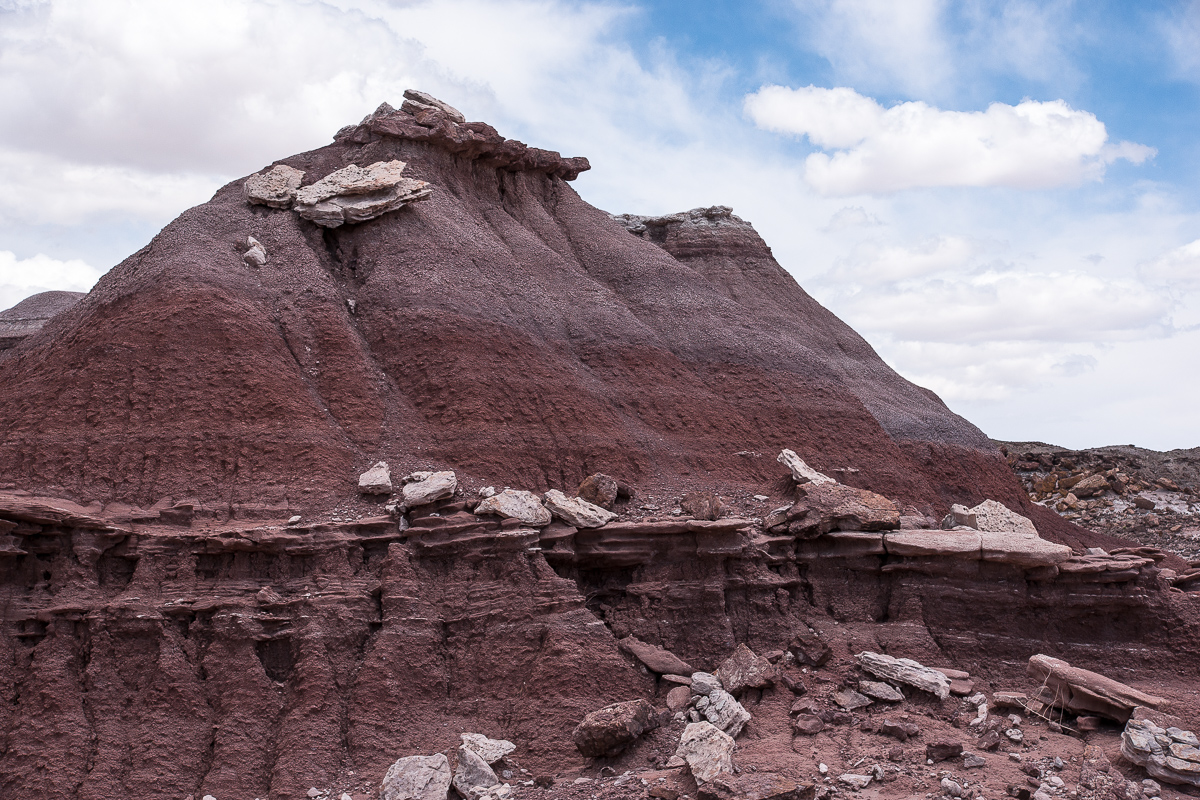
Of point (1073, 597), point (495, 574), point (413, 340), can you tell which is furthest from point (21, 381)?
point (1073, 597)

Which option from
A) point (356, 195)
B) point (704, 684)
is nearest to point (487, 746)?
point (704, 684)

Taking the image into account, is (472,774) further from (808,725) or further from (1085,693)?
(1085,693)

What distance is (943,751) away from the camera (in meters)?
14.2

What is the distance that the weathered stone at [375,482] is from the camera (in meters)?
18.0

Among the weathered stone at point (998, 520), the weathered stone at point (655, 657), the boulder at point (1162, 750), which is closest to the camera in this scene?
the boulder at point (1162, 750)

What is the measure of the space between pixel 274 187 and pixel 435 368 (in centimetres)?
833

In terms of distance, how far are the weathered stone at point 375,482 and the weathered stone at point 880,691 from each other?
966 centimetres

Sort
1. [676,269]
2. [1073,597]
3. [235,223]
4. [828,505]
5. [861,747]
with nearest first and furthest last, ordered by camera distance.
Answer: [861,747]
[1073,597]
[828,505]
[235,223]
[676,269]

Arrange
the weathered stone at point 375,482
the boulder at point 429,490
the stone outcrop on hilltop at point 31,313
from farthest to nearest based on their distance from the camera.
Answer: the stone outcrop on hilltop at point 31,313, the weathered stone at point 375,482, the boulder at point 429,490

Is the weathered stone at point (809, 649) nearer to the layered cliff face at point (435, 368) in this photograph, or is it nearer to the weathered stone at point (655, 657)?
the weathered stone at point (655, 657)

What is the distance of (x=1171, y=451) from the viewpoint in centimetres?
5328

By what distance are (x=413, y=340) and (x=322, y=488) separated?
4902mm

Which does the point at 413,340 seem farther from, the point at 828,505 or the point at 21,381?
the point at 828,505

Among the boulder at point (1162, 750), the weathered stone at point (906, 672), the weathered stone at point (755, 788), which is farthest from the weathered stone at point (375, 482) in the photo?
the boulder at point (1162, 750)
